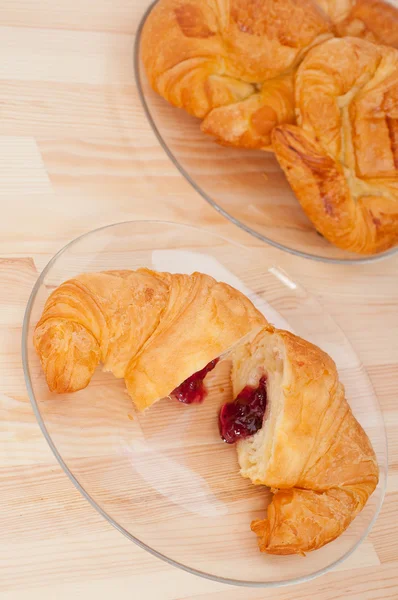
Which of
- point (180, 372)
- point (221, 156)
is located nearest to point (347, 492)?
point (180, 372)

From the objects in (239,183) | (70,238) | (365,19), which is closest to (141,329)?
(70,238)

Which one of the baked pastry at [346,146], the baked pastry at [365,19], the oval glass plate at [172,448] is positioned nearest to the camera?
the oval glass plate at [172,448]

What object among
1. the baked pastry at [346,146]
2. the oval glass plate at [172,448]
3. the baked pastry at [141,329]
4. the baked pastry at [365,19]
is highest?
the baked pastry at [365,19]

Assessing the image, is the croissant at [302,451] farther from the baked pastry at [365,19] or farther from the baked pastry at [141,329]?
the baked pastry at [365,19]

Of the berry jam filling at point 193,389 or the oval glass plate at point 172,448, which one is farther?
the berry jam filling at point 193,389

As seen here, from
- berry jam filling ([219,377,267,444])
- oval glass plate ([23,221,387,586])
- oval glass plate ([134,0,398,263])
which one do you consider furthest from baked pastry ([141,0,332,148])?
berry jam filling ([219,377,267,444])

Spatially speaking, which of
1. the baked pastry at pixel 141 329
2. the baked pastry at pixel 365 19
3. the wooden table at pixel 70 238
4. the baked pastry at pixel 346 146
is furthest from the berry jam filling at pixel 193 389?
the baked pastry at pixel 365 19

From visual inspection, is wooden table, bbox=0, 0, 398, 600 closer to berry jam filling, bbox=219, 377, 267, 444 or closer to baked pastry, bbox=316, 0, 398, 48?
berry jam filling, bbox=219, 377, 267, 444

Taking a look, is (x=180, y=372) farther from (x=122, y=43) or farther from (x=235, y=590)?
(x=122, y=43)
